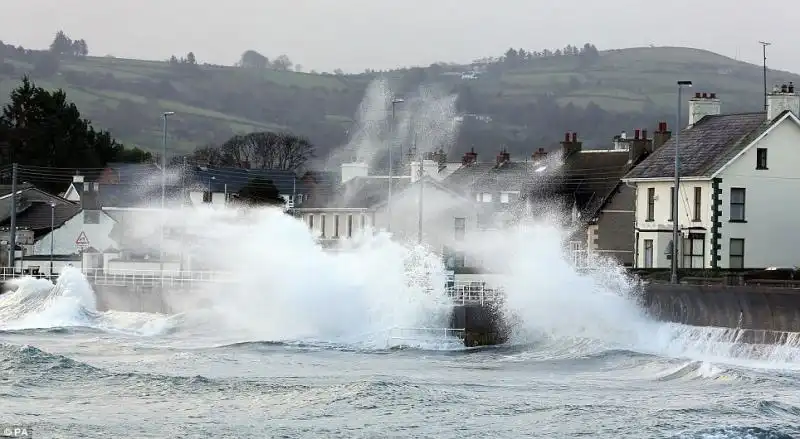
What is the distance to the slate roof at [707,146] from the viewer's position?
61781mm

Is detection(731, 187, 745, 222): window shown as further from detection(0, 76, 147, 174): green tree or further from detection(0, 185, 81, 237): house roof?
detection(0, 76, 147, 174): green tree

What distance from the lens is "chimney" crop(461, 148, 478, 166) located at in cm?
9525

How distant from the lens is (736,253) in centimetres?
6138

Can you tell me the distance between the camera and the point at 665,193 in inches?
2507

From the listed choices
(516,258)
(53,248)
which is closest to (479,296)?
(516,258)

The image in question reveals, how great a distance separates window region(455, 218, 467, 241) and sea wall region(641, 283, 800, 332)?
103 feet

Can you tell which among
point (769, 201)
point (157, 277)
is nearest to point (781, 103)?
point (769, 201)

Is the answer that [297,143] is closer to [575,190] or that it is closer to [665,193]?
[575,190]

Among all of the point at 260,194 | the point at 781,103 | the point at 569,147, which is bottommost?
the point at 260,194

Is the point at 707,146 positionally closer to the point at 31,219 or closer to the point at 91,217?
the point at 91,217

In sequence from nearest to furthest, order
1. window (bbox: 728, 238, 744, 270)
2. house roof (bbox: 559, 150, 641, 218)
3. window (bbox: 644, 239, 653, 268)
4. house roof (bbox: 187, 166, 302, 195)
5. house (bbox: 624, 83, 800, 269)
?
1. house (bbox: 624, 83, 800, 269)
2. window (bbox: 728, 238, 744, 270)
3. window (bbox: 644, 239, 653, 268)
4. house roof (bbox: 559, 150, 641, 218)
5. house roof (bbox: 187, 166, 302, 195)

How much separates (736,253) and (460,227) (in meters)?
23.0

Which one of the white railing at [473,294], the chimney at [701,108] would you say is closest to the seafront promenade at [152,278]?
the white railing at [473,294]

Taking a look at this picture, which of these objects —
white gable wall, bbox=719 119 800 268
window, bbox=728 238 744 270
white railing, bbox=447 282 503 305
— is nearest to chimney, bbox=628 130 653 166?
white gable wall, bbox=719 119 800 268
